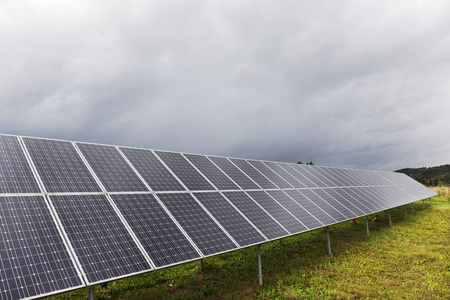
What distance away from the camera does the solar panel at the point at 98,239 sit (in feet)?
22.7

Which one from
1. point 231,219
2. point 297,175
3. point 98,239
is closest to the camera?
point 98,239

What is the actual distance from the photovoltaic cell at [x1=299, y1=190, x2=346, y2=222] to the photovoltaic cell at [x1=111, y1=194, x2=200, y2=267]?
10438 mm

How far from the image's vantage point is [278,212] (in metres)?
13.5

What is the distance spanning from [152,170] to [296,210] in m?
7.90

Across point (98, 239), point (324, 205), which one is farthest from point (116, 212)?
point (324, 205)

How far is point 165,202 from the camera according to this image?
1043 cm

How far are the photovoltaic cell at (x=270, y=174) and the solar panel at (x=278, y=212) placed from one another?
8.69 ft

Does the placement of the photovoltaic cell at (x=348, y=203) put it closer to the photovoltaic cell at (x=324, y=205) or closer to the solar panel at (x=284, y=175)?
the photovoltaic cell at (x=324, y=205)

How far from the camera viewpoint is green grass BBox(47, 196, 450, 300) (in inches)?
451

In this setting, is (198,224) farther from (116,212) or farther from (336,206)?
(336,206)

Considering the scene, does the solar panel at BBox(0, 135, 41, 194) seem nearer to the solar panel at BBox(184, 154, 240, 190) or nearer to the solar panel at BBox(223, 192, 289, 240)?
the solar panel at BBox(184, 154, 240, 190)

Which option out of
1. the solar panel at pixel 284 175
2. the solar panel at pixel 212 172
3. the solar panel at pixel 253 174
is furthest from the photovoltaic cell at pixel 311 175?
the solar panel at pixel 212 172

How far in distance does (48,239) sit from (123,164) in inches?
191

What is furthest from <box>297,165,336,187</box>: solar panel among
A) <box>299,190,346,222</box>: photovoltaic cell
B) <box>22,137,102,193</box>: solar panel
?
<box>22,137,102,193</box>: solar panel
